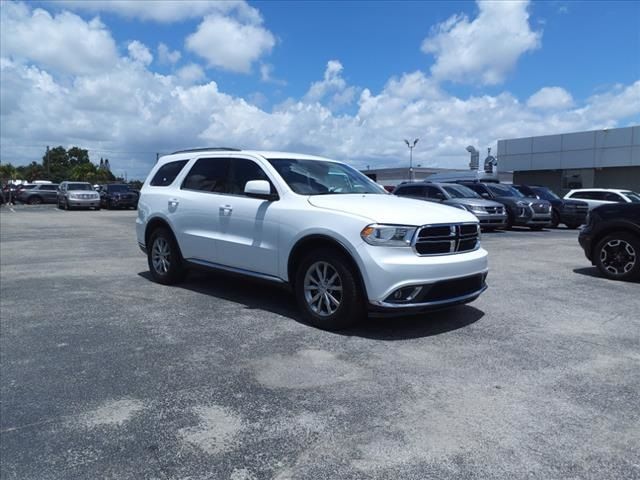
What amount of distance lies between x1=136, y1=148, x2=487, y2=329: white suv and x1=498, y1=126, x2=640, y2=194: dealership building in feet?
103

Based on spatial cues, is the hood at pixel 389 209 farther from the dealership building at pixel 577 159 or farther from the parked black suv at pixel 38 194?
the parked black suv at pixel 38 194

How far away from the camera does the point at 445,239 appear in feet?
16.6

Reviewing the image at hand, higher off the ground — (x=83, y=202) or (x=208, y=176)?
(x=208, y=176)

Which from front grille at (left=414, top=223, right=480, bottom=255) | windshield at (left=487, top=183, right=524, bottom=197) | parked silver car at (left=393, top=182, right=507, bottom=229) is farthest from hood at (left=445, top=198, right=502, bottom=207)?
front grille at (left=414, top=223, right=480, bottom=255)

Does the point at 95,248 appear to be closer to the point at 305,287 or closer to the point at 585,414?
the point at 305,287

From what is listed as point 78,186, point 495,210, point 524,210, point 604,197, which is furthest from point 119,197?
point 604,197

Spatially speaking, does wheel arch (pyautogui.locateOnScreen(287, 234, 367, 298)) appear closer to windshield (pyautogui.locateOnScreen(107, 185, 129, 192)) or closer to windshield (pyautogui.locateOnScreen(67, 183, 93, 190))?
windshield (pyautogui.locateOnScreen(67, 183, 93, 190))

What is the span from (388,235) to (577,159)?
34367mm

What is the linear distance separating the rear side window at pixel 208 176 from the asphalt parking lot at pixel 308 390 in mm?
1400

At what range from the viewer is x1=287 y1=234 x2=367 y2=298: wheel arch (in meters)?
4.89

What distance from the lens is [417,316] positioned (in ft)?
18.9

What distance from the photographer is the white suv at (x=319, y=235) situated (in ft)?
15.8


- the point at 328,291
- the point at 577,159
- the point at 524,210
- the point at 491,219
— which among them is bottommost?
the point at 328,291

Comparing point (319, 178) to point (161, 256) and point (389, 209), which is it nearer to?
point (389, 209)
